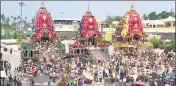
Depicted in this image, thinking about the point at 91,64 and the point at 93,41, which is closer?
the point at 91,64

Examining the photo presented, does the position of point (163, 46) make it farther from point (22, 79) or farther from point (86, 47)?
point (22, 79)

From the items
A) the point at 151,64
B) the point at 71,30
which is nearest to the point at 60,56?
the point at 151,64

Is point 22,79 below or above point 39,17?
below

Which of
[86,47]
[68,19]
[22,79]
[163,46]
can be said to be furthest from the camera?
[68,19]

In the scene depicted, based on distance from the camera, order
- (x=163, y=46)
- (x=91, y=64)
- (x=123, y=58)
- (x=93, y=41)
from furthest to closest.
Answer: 1. (x=163, y=46)
2. (x=93, y=41)
3. (x=123, y=58)
4. (x=91, y=64)

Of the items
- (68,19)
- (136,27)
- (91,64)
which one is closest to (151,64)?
(91,64)

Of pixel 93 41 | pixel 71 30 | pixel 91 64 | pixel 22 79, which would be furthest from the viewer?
pixel 71 30

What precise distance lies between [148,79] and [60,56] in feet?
46.3

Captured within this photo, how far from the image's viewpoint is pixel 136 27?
145 feet

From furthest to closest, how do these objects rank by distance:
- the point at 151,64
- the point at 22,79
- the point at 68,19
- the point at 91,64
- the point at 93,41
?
the point at 68,19 → the point at 93,41 → the point at 91,64 → the point at 151,64 → the point at 22,79

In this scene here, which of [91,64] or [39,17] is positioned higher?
[39,17]

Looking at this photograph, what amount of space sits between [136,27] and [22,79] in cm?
2047

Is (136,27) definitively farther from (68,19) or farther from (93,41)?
(68,19)

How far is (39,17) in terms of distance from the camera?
4212cm
